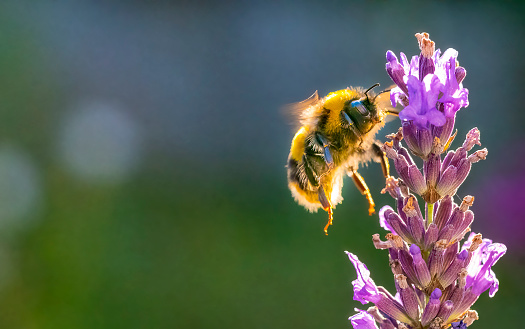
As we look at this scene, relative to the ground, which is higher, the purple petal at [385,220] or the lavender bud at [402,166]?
the lavender bud at [402,166]

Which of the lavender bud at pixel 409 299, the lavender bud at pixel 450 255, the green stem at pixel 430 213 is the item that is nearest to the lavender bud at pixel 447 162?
the green stem at pixel 430 213

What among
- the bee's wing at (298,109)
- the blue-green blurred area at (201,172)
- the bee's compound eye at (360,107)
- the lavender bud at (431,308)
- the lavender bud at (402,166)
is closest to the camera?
the lavender bud at (431,308)

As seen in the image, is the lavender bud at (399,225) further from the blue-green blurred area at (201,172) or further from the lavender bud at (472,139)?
the blue-green blurred area at (201,172)

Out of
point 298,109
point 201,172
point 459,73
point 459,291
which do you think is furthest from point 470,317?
point 201,172

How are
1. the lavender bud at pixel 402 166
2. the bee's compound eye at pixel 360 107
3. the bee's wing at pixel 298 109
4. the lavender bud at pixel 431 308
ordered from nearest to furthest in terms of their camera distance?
the lavender bud at pixel 431 308 → the lavender bud at pixel 402 166 → the bee's compound eye at pixel 360 107 → the bee's wing at pixel 298 109

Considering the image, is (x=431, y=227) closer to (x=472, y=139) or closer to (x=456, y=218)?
(x=456, y=218)

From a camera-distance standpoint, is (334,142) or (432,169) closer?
(432,169)

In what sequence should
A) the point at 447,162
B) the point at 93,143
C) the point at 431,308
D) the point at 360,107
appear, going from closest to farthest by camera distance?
the point at 431,308
the point at 447,162
the point at 360,107
the point at 93,143
